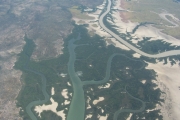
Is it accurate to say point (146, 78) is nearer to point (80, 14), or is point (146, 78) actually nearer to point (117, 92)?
point (117, 92)

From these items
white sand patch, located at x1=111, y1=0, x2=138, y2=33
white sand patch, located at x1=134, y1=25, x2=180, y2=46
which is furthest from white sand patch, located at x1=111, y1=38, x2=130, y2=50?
white sand patch, located at x1=134, y1=25, x2=180, y2=46

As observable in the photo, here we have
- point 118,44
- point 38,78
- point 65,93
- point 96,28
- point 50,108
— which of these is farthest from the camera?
point 96,28

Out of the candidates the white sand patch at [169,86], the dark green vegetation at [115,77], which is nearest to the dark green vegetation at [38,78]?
the dark green vegetation at [115,77]

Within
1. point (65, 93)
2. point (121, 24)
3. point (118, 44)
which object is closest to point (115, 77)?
point (65, 93)

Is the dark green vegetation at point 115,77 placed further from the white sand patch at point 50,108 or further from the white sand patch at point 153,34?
the white sand patch at point 153,34

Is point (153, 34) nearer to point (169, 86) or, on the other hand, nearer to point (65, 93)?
point (169, 86)

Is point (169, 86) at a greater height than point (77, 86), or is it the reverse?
point (169, 86)
